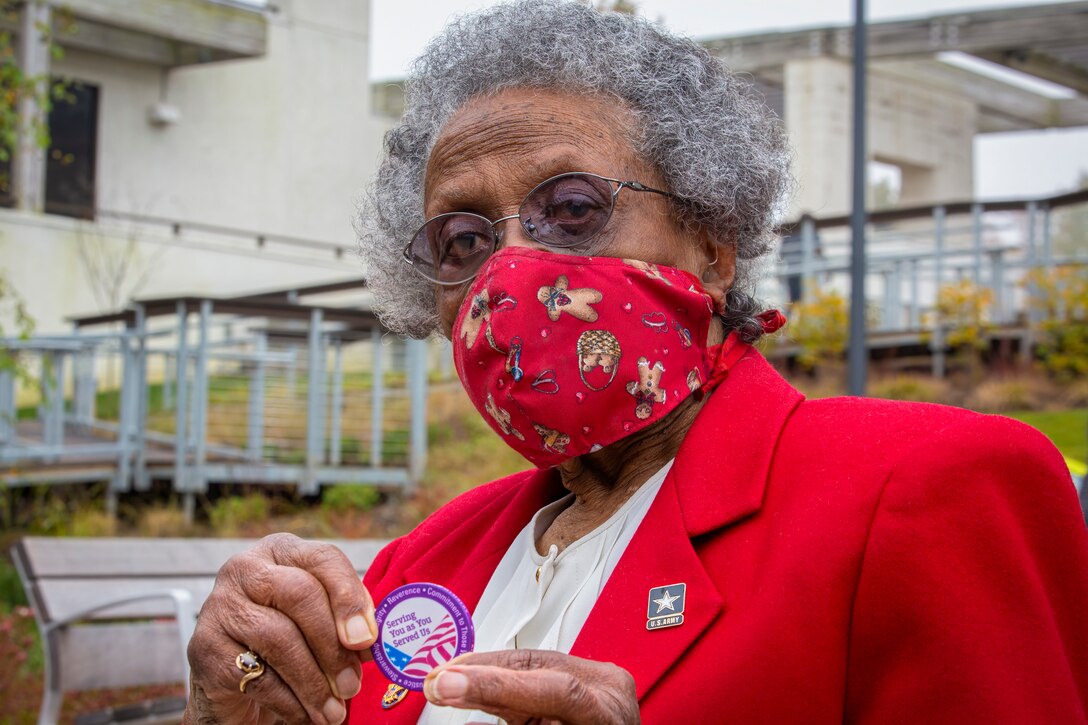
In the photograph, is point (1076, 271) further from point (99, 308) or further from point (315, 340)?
point (99, 308)

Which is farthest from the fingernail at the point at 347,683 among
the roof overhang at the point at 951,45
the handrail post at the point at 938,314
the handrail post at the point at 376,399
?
the roof overhang at the point at 951,45

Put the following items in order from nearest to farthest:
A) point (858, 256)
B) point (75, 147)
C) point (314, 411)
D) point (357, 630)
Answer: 1. point (357, 630)
2. point (858, 256)
3. point (314, 411)
4. point (75, 147)

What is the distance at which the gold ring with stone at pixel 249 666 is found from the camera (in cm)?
183

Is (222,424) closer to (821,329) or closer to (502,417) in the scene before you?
(821,329)

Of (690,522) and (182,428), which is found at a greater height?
(690,522)

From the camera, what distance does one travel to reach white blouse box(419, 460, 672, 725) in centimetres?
194

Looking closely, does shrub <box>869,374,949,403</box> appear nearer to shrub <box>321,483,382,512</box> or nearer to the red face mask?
shrub <box>321,483,382,512</box>

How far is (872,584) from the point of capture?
1.61m

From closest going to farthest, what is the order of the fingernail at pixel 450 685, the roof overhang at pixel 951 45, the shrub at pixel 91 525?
the fingernail at pixel 450 685 → the shrub at pixel 91 525 → the roof overhang at pixel 951 45

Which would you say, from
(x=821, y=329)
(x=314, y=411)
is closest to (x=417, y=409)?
(x=314, y=411)

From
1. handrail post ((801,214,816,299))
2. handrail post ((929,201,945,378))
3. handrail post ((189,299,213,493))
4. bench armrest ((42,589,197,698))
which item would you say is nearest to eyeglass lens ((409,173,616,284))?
bench armrest ((42,589,197,698))

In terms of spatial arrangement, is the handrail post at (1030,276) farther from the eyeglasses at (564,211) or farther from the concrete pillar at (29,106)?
the concrete pillar at (29,106)

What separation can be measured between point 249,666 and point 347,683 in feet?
0.55

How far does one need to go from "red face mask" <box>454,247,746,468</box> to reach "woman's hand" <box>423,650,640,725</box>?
553mm
